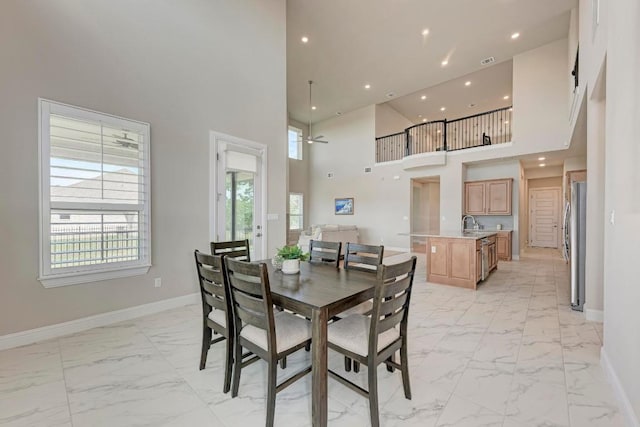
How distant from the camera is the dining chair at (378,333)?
153cm

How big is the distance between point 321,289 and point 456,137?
844 centimetres

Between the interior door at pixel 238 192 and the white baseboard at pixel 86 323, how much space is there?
1.00 meters

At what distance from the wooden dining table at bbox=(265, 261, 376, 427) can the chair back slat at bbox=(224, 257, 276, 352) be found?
16 centimetres

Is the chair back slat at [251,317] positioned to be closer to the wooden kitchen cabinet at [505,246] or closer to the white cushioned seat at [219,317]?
the white cushioned seat at [219,317]

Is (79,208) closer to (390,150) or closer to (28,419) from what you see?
(28,419)

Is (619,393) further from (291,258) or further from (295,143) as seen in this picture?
(295,143)

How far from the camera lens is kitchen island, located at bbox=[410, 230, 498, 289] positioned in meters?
4.46

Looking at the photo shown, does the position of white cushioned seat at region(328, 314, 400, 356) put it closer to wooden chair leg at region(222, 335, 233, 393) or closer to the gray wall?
wooden chair leg at region(222, 335, 233, 393)

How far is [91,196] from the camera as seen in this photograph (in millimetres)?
2938

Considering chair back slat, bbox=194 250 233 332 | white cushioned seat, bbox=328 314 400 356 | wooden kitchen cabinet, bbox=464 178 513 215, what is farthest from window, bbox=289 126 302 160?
white cushioned seat, bbox=328 314 400 356

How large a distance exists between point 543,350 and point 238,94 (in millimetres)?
4795

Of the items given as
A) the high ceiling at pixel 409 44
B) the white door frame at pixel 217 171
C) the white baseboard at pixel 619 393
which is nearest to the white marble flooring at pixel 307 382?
→ the white baseboard at pixel 619 393

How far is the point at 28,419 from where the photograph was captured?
5.42 ft

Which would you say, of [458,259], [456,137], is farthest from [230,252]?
[456,137]
